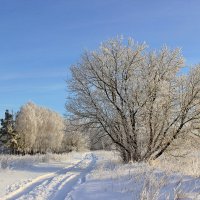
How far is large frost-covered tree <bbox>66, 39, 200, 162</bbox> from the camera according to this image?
2373cm

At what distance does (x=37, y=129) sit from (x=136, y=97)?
39490 mm

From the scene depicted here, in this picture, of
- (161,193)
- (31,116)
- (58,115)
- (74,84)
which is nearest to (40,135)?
(31,116)

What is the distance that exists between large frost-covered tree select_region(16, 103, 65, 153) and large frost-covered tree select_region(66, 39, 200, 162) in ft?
100

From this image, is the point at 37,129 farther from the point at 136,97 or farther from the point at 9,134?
the point at 136,97

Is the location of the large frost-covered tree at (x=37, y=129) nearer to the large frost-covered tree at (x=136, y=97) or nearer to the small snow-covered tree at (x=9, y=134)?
the small snow-covered tree at (x=9, y=134)

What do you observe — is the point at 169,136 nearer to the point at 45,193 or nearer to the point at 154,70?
the point at 154,70

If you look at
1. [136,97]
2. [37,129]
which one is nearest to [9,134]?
[37,129]

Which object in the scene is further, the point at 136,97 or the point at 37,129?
the point at 37,129

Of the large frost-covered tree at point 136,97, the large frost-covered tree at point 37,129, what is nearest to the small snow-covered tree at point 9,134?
the large frost-covered tree at point 37,129

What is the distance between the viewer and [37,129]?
61.0m

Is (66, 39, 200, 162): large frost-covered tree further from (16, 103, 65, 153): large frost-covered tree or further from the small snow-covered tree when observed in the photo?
the small snow-covered tree

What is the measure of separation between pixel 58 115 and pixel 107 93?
158 feet

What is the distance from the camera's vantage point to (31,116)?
59.8 metres

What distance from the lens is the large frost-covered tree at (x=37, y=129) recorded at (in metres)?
59.4
